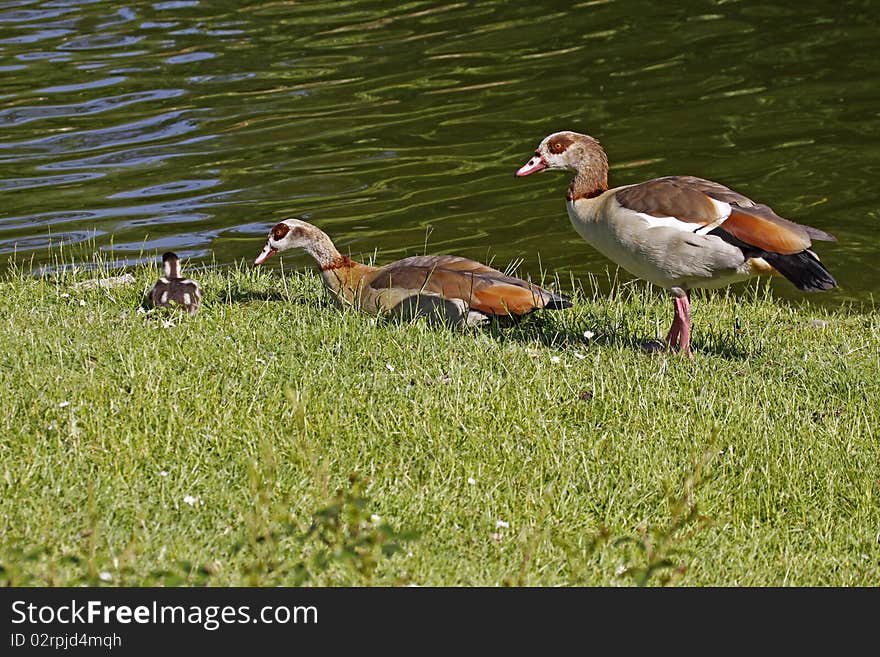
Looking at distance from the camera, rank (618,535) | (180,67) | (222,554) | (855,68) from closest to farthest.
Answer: (222,554)
(618,535)
(855,68)
(180,67)

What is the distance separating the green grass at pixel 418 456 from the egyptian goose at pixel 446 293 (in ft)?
0.78

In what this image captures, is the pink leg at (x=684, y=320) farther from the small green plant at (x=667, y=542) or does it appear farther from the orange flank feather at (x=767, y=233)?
the small green plant at (x=667, y=542)

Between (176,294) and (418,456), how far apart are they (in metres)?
3.41

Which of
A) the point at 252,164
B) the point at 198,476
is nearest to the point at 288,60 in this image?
the point at 252,164

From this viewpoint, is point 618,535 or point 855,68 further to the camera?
point 855,68

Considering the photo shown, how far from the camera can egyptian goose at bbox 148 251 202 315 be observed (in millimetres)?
9094

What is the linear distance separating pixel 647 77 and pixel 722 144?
12.7 feet

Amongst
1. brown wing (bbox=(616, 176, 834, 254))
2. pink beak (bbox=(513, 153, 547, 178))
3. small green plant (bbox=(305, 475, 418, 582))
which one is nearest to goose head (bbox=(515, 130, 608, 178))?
pink beak (bbox=(513, 153, 547, 178))

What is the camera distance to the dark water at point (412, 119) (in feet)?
51.9

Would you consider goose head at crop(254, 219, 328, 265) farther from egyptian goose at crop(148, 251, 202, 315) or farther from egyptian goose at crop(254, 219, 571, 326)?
egyptian goose at crop(148, 251, 202, 315)

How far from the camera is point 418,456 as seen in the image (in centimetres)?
649

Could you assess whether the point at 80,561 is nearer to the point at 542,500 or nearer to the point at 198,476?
the point at 198,476

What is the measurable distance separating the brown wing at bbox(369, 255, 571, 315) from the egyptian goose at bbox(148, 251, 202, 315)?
4.62ft

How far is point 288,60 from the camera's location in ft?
80.5
